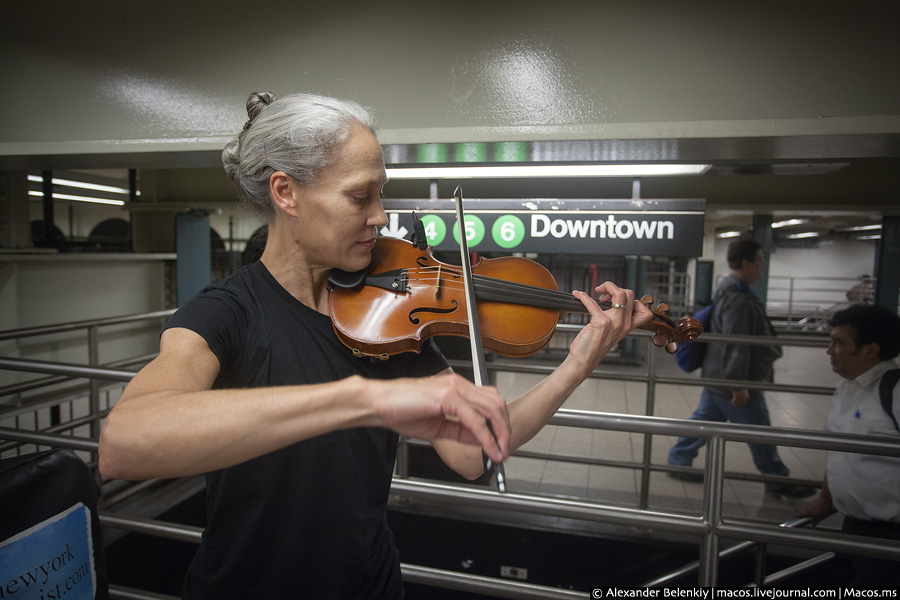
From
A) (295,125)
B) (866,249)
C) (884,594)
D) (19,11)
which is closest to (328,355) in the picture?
(295,125)

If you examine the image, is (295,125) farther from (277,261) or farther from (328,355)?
(328,355)

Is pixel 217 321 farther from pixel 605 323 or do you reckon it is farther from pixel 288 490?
pixel 605 323

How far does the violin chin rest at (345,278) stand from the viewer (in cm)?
105

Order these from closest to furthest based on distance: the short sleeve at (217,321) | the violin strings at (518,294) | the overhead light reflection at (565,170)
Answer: the short sleeve at (217,321) → the violin strings at (518,294) → the overhead light reflection at (565,170)

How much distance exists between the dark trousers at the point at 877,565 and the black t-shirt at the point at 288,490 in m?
1.93

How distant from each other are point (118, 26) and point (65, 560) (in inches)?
82.5

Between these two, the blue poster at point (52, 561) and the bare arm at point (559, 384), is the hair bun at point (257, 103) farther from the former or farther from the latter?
the blue poster at point (52, 561)

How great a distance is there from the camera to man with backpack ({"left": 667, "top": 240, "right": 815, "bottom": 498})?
3398mm

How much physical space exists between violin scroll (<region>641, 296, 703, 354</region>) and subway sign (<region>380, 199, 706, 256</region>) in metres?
1.27

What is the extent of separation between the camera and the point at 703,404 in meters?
3.73

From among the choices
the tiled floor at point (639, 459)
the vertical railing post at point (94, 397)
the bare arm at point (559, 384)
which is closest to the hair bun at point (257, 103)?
the bare arm at point (559, 384)

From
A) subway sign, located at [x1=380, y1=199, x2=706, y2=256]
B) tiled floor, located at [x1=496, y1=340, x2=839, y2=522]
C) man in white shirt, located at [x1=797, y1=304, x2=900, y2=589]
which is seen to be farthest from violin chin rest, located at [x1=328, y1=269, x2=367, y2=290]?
tiled floor, located at [x1=496, y1=340, x2=839, y2=522]

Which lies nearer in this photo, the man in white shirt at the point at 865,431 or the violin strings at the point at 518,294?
the violin strings at the point at 518,294

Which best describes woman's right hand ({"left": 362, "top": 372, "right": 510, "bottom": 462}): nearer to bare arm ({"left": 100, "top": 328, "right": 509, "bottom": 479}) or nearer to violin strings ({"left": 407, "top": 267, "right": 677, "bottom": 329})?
bare arm ({"left": 100, "top": 328, "right": 509, "bottom": 479})
